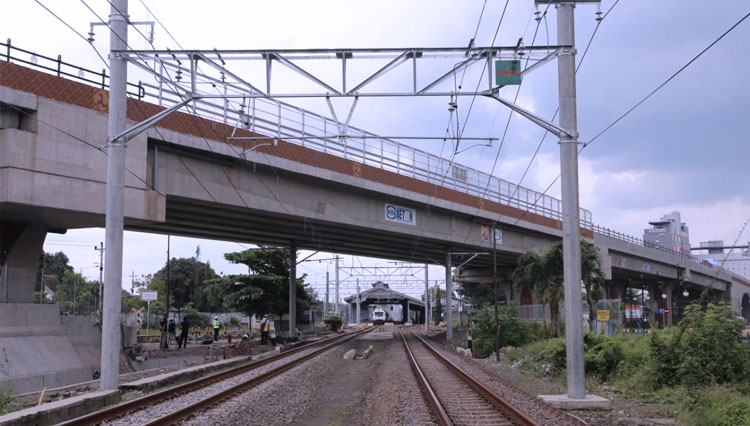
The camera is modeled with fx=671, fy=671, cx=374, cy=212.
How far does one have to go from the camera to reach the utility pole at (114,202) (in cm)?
1650

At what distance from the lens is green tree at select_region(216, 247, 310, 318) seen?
50.3 meters

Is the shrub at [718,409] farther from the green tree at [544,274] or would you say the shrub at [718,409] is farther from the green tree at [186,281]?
the green tree at [186,281]

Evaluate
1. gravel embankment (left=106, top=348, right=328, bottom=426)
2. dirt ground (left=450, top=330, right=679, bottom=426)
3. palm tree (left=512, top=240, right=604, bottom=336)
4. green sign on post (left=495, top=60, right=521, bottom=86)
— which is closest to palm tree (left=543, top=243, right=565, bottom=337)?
palm tree (left=512, top=240, right=604, bottom=336)

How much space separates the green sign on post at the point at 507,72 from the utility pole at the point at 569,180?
0.94 m

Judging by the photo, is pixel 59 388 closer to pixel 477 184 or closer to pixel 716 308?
pixel 716 308

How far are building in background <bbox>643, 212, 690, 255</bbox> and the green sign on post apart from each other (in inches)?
6599

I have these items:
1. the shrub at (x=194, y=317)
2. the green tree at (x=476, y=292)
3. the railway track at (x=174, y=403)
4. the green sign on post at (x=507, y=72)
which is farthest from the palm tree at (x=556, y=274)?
the green tree at (x=476, y=292)

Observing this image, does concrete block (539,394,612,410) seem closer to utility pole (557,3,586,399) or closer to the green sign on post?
utility pole (557,3,586,399)

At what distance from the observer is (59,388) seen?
20156 mm

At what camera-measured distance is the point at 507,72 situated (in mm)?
15688

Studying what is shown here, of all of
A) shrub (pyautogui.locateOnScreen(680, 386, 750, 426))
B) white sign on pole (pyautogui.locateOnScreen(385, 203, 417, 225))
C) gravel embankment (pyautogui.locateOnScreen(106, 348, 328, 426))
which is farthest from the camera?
white sign on pole (pyautogui.locateOnScreen(385, 203, 417, 225))

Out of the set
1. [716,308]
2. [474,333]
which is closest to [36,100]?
[716,308]

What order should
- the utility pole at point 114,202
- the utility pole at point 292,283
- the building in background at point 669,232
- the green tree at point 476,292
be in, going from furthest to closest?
the building in background at point 669,232 < the green tree at point 476,292 < the utility pole at point 292,283 < the utility pole at point 114,202

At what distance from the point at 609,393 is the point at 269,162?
55.8ft
